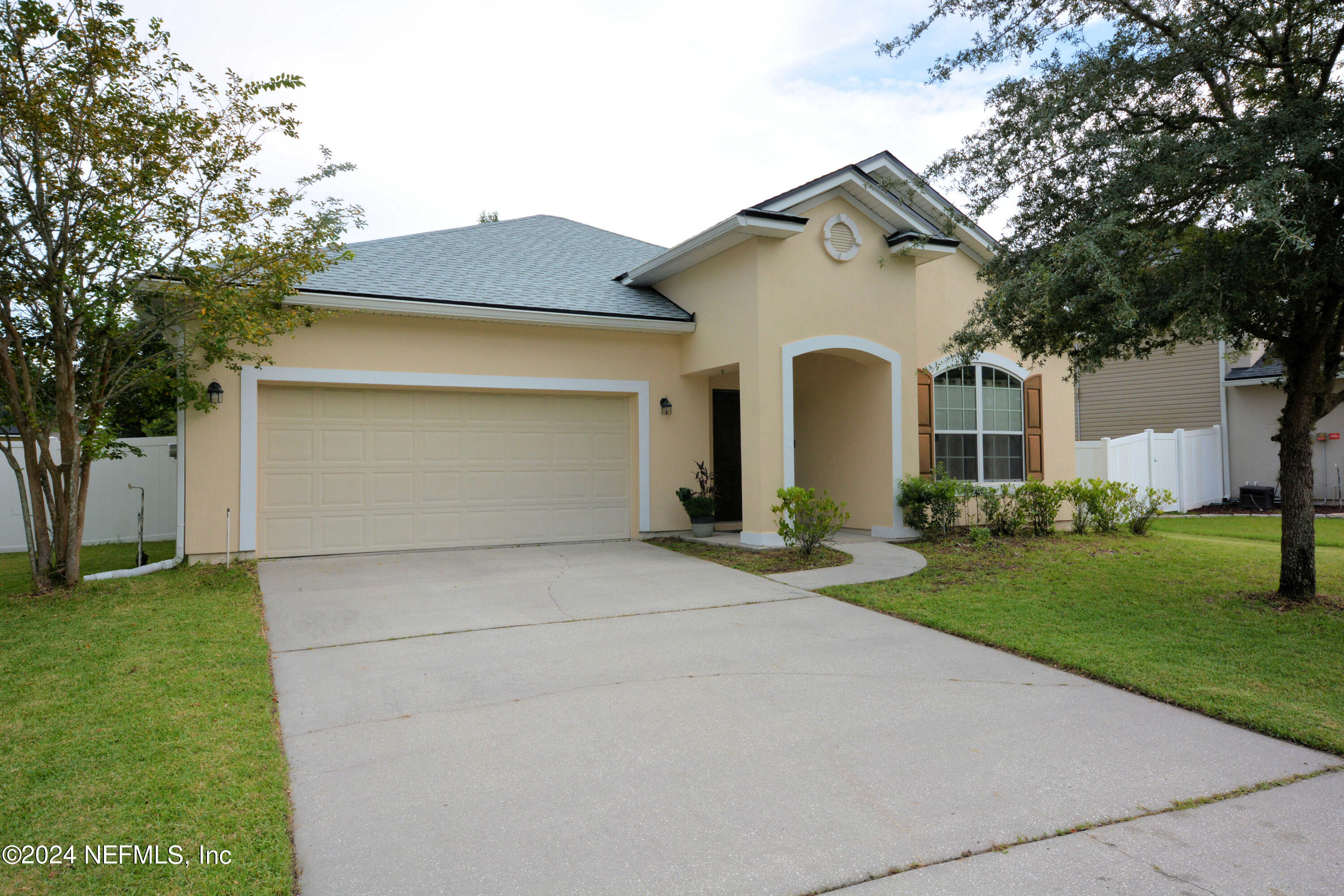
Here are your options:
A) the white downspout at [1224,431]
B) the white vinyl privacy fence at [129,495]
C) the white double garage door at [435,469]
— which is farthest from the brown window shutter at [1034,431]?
the white vinyl privacy fence at [129,495]

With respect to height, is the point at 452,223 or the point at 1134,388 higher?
the point at 452,223

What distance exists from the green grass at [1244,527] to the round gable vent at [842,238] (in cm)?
742

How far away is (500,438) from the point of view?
36.0ft

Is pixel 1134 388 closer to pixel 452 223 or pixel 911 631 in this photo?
pixel 911 631

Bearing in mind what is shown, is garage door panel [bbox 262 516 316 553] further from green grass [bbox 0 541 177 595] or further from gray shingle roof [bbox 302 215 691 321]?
gray shingle roof [bbox 302 215 691 321]

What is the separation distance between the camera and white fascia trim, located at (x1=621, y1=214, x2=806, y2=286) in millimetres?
9891

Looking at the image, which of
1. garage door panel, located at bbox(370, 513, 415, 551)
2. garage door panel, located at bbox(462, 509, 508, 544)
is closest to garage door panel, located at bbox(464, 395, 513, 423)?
garage door panel, located at bbox(462, 509, 508, 544)

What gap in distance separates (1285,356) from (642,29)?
899 cm

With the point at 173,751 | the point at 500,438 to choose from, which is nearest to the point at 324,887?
the point at 173,751

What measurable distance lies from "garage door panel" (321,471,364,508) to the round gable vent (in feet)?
24.0

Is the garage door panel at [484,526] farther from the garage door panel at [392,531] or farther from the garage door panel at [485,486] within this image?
the garage door panel at [392,531]

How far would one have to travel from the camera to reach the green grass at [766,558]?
28.8 ft

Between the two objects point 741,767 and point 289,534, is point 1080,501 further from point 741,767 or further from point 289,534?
point 289,534

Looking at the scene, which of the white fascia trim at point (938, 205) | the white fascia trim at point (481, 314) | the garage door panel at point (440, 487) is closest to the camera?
the white fascia trim at point (481, 314)
